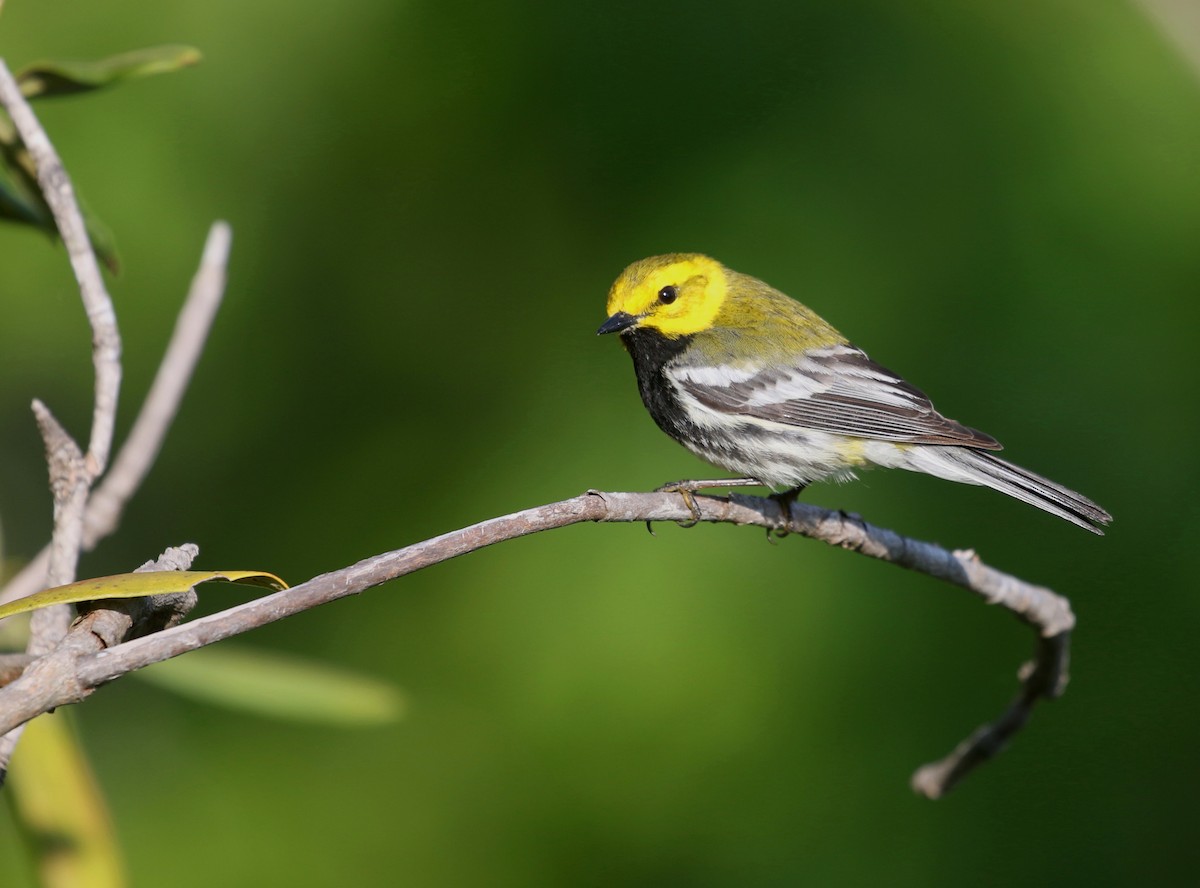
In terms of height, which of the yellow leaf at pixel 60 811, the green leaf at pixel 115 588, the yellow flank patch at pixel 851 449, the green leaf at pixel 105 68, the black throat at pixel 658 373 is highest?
the green leaf at pixel 105 68

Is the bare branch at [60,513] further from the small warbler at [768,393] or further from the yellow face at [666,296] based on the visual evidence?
the yellow face at [666,296]

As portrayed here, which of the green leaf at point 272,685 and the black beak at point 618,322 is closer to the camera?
the green leaf at point 272,685

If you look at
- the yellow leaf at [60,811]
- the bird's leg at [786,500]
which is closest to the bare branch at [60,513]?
the yellow leaf at [60,811]

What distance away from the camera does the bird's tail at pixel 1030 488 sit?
2.30 m

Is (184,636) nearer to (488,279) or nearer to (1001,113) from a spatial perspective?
(488,279)

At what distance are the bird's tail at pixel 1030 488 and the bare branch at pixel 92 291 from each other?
66.3 inches

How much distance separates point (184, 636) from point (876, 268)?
105 inches

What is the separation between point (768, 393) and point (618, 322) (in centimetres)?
38

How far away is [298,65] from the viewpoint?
3594 millimetres

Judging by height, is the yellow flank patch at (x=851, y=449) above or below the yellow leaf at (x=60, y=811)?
above

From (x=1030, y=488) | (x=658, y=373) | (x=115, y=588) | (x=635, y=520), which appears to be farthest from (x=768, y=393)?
(x=115, y=588)

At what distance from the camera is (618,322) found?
2.80 m

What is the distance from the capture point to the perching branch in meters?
1.06

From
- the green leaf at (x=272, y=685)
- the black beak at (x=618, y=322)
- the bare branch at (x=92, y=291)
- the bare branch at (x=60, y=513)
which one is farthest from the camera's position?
the black beak at (x=618, y=322)
